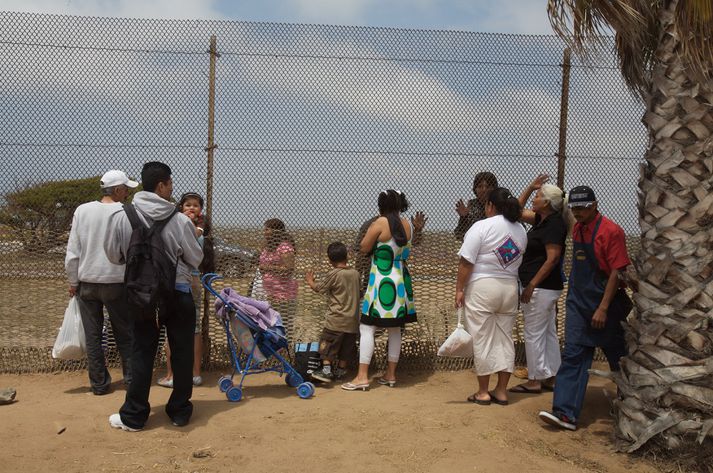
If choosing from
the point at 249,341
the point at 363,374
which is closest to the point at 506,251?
the point at 363,374

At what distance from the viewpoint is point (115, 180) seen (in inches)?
233

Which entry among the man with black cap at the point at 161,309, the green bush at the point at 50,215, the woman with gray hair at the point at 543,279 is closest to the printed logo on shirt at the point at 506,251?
the woman with gray hair at the point at 543,279

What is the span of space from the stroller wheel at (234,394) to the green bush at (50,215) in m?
2.19

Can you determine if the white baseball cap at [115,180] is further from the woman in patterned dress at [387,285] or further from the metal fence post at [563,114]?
the metal fence post at [563,114]

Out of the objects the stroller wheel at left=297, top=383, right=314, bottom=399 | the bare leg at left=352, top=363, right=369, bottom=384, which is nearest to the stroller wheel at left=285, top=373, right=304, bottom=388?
the stroller wheel at left=297, top=383, right=314, bottom=399

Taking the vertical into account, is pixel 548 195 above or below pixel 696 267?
above

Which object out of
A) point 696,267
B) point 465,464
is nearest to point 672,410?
point 696,267

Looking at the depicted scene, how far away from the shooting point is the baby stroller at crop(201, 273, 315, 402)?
5.86 m

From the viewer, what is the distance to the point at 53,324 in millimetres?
6602

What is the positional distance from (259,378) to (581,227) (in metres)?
3.23

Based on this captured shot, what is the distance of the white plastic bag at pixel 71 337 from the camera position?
597 centimetres

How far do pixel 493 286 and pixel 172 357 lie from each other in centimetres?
258

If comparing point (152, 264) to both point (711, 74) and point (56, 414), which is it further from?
point (711, 74)

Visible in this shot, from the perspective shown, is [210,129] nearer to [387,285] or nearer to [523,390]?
[387,285]
